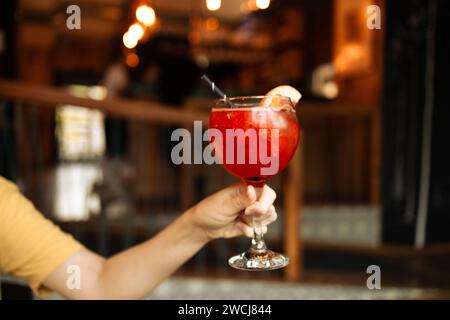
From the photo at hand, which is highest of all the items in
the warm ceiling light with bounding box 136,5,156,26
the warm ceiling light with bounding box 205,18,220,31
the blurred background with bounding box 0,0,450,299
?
the warm ceiling light with bounding box 205,18,220,31

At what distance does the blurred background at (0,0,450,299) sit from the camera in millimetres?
3273

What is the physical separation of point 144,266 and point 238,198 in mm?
380

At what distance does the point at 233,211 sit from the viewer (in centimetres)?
107

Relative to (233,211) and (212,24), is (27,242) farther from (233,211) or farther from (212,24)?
(212,24)

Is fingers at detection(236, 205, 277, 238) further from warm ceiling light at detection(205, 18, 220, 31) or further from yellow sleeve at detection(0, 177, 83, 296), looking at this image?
warm ceiling light at detection(205, 18, 220, 31)

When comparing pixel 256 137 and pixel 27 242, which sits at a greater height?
pixel 256 137

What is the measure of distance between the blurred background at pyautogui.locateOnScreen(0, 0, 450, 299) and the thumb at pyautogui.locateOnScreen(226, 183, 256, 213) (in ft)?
6.10

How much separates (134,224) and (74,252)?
317 centimetres

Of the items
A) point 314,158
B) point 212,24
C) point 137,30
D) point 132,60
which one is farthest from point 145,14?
point 132,60

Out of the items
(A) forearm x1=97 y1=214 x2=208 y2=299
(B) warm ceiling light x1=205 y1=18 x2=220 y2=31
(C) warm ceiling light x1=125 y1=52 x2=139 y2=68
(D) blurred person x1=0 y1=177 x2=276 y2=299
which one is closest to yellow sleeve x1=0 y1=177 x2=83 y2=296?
(D) blurred person x1=0 y1=177 x2=276 y2=299

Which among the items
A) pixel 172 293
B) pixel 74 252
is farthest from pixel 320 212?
pixel 74 252

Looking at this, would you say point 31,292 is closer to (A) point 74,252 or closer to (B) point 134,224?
(A) point 74,252

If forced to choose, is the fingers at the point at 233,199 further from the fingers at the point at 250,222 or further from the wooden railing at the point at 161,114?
the wooden railing at the point at 161,114
